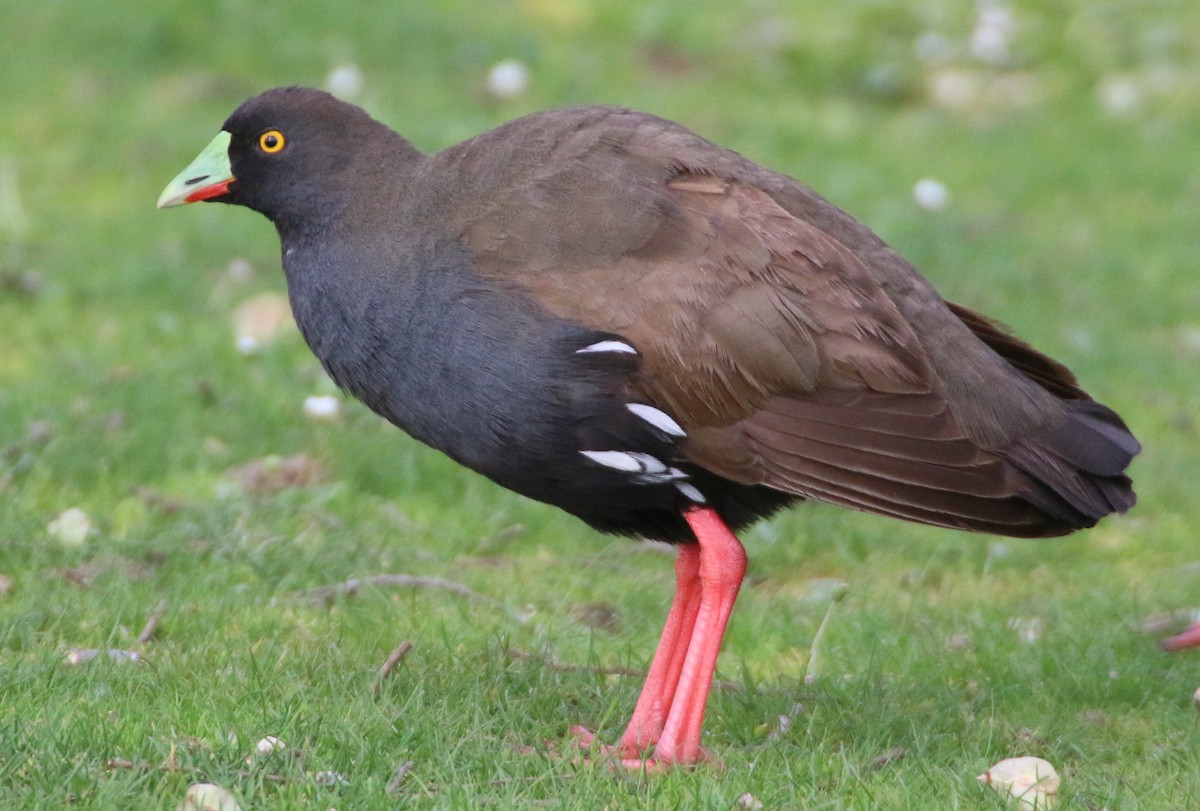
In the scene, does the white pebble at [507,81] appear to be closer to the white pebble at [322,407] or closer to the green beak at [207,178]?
the white pebble at [322,407]

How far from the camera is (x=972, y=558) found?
6.70 m

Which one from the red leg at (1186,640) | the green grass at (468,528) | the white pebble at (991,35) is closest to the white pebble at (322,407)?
the green grass at (468,528)

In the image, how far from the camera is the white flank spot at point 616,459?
4.54 metres

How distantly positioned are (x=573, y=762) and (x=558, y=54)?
9.08 metres

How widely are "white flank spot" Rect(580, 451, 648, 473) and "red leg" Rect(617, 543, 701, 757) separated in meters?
0.64

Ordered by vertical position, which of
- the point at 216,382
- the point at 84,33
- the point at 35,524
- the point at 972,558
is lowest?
the point at 35,524

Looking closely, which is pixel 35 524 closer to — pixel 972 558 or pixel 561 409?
pixel 561 409

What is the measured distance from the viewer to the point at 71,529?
588 centimetres

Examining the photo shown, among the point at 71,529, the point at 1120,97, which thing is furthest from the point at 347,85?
the point at 1120,97

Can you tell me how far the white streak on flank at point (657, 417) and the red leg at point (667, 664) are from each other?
69 centimetres

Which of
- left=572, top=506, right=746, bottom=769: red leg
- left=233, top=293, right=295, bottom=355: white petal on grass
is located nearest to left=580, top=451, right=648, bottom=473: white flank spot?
left=572, top=506, right=746, bottom=769: red leg

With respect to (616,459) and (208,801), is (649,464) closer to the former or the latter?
(616,459)

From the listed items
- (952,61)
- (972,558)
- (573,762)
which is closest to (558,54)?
(952,61)

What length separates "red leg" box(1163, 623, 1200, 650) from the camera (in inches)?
218
